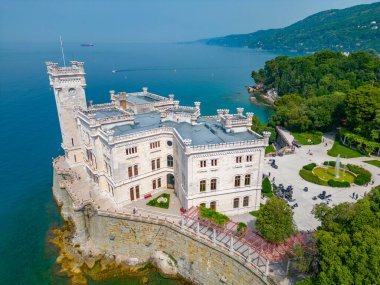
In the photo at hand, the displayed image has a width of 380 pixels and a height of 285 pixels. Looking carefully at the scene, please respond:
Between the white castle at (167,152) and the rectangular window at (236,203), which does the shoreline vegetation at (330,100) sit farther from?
the rectangular window at (236,203)

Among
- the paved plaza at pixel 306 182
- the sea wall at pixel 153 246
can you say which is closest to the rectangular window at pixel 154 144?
the sea wall at pixel 153 246

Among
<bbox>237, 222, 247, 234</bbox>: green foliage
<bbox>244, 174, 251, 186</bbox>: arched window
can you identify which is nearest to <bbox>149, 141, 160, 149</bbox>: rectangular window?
<bbox>244, 174, 251, 186</bbox>: arched window

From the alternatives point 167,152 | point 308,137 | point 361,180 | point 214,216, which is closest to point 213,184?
point 214,216

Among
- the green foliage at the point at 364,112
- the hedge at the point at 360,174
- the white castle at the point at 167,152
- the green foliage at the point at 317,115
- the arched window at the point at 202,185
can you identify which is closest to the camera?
the white castle at the point at 167,152

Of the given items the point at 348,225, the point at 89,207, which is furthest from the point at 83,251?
the point at 348,225

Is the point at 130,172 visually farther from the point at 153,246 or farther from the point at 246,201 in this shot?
the point at 246,201

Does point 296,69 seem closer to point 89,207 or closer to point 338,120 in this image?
point 338,120

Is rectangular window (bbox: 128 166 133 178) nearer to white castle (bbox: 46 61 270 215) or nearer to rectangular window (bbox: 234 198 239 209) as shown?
white castle (bbox: 46 61 270 215)
